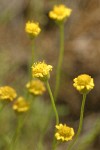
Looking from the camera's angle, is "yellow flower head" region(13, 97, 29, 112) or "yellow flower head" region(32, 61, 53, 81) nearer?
"yellow flower head" region(32, 61, 53, 81)

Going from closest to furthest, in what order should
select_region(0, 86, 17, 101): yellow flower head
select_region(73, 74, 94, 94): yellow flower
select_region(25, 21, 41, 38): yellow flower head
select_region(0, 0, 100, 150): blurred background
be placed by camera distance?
select_region(73, 74, 94, 94): yellow flower → select_region(0, 86, 17, 101): yellow flower head → select_region(25, 21, 41, 38): yellow flower head → select_region(0, 0, 100, 150): blurred background

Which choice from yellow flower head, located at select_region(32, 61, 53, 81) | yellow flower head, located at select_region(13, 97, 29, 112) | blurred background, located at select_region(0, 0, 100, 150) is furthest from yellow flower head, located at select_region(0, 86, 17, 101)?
blurred background, located at select_region(0, 0, 100, 150)

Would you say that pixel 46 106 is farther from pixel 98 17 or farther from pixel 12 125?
pixel 98 17

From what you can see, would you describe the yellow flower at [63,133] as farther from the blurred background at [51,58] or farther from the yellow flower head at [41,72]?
the blurred background at [51,58]

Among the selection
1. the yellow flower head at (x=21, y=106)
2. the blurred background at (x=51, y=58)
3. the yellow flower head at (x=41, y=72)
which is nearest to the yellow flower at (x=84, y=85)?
the yellow flower head at (x=41, y=72)

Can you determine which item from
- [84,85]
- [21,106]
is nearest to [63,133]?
[84,85]

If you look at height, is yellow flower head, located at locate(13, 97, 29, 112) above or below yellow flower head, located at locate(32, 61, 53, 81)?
below

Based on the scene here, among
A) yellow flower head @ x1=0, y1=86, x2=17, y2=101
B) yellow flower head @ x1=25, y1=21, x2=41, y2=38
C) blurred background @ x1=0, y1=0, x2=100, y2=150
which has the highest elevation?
blurred background @ x1=0, y1=0, x2=100, y2=150

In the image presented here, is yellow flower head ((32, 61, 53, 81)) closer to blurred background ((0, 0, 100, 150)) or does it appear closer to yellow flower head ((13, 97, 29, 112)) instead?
yellow flower head ((13, 97, 29, 112))

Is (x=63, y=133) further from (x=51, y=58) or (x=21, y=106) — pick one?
(x=51, y=58)
